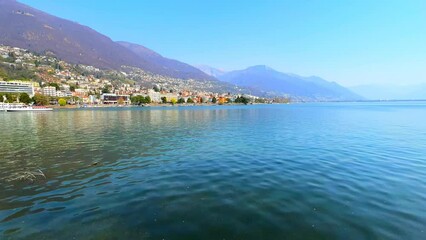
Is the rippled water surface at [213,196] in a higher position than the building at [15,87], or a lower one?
lower

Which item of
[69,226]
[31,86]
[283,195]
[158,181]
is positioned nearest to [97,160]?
[158,181]

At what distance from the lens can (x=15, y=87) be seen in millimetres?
177250

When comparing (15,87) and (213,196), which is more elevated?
(15,87)

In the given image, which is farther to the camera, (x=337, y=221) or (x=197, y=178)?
(x=197, y=178)

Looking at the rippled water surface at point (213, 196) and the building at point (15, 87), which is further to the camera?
the building at point (15, 87)

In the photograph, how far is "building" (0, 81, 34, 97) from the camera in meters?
173

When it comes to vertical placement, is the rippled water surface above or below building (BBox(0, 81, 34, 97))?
below

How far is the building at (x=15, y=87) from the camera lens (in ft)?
567

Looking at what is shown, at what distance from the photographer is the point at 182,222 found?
7.66 meters

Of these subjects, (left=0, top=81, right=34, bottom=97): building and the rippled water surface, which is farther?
(left=0, top=81, right=34, bottom=97): building

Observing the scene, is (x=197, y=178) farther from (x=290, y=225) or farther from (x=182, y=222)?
(x=290, y=225)

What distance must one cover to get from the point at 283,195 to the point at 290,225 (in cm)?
259

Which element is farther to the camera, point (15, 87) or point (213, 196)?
point (15, 87)

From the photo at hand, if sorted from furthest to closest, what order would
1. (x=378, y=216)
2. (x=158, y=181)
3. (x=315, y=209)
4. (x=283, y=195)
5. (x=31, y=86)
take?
1. (x=31, y=86)
2. (x=158, y=181)
3. (x=283, y=195)
4. (x=315, y=209)
5. (x=378, y=216)
